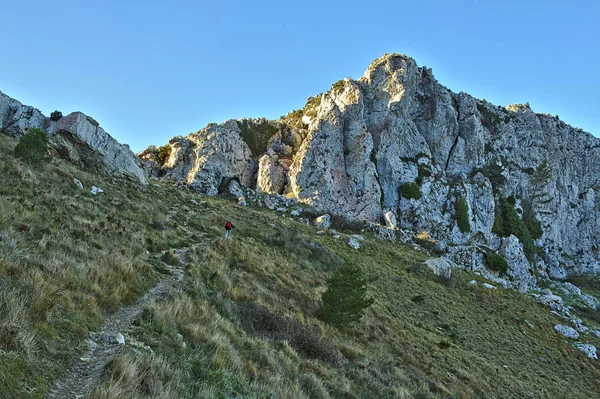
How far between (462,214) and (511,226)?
17150mm

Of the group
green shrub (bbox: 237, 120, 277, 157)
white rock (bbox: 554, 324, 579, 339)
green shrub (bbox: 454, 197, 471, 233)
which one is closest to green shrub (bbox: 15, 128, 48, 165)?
white rock (bbox: 554, 324, 579, 339)

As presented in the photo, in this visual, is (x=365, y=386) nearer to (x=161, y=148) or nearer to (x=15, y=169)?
(x=15, y=169)

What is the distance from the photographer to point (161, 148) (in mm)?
68938

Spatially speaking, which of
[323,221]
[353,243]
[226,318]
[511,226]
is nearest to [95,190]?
[226,318]

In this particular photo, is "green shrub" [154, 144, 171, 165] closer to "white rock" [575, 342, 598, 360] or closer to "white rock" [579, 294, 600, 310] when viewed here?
"white rock" [575, 342, 598, 360]

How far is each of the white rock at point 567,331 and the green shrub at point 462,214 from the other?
1547 inches

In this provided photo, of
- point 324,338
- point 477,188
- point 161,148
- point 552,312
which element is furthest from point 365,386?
point 477,188

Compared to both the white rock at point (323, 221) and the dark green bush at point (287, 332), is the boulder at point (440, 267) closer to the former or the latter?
the white rock at point (323, 221)

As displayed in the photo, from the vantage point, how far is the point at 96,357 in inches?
239

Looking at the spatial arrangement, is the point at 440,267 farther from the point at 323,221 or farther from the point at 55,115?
the point at 55,115

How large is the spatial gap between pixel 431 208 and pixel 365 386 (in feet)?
195

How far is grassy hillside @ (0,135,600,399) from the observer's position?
614 centimetres

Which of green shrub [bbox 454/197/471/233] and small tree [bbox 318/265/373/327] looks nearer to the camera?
small tree [bbox 318/265/373/327]

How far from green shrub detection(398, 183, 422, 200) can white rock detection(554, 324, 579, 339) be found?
36947mm
